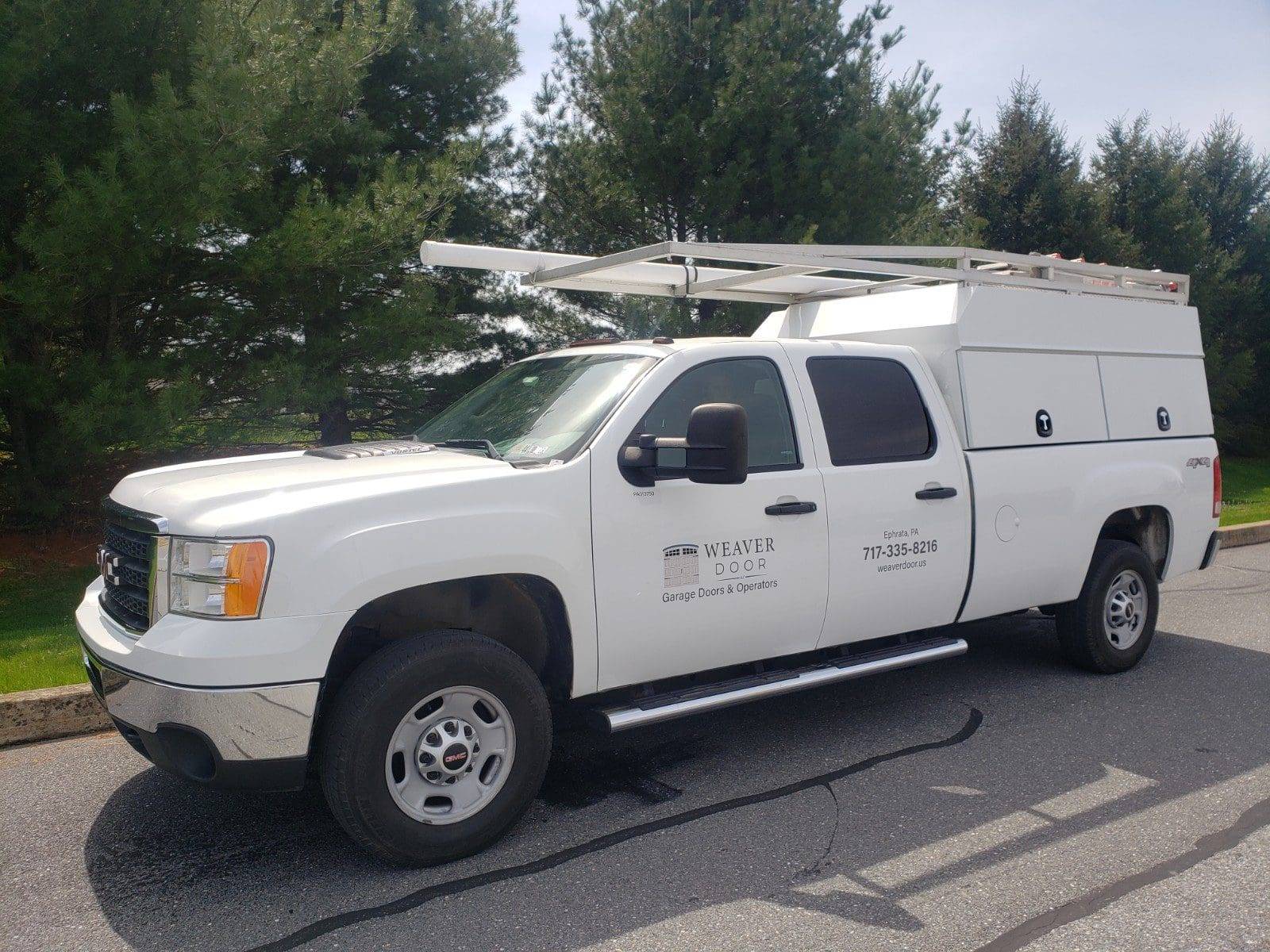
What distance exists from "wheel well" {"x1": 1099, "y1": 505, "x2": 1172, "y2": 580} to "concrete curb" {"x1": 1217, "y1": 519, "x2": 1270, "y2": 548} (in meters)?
5.62

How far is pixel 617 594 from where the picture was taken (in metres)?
4.34

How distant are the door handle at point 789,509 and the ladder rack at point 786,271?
1145 mm

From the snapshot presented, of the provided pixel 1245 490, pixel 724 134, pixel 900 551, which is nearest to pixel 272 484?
pixel 900 551

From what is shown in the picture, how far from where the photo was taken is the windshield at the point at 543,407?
455 cm

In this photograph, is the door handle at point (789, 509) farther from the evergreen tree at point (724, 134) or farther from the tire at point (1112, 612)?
the evergreen tree at point (724, 134)

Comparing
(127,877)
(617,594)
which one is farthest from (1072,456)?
(127,877)

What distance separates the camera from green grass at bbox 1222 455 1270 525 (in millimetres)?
13734

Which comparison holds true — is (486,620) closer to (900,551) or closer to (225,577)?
(225,577)

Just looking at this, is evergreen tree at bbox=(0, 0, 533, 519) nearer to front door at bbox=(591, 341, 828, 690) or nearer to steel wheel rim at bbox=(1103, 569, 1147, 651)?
front door at bbox=(591, 341, 828, 690)

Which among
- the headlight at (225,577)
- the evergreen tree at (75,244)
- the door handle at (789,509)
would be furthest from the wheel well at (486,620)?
the evergreen tree at (75,244)

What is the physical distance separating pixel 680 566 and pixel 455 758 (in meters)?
1.22

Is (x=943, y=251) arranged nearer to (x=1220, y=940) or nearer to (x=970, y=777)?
(x=970, y=777)

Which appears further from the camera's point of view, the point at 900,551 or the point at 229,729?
the point at 900,551

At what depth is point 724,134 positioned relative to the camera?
1234cm
